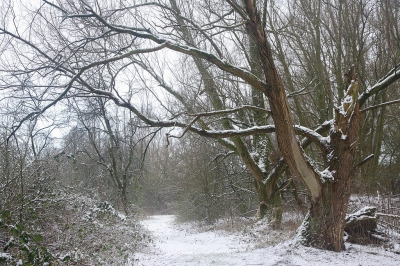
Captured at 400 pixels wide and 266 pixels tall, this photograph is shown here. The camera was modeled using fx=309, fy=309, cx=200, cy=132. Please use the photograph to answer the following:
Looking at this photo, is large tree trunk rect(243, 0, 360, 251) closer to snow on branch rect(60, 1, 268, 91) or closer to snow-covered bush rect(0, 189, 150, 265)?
snow on branch rect(60, 1, 268, 91)

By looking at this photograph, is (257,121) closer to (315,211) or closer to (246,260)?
(315,211)

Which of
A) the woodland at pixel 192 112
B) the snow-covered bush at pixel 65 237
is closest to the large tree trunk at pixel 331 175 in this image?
the woodland at pixel 192 112

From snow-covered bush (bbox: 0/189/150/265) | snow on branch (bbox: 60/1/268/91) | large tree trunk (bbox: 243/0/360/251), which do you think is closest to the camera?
snow-covered bush (bbox: 0/189/150/265)

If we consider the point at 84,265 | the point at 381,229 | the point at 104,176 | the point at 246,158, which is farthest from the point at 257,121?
the point at 104,176

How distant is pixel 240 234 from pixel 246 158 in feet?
9.24

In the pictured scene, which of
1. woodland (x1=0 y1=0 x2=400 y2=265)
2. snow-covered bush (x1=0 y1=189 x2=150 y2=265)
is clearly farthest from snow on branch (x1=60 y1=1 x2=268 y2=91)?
snow-covered bush (x1=0 y1=189 x2=150 y2=265)

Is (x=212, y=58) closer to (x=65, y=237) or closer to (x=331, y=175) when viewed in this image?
(x=331, y=175)

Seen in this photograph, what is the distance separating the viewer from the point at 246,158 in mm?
10406

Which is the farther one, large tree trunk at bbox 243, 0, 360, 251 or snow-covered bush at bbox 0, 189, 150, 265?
large tree trunk at bbox 243, 0, 360, 251

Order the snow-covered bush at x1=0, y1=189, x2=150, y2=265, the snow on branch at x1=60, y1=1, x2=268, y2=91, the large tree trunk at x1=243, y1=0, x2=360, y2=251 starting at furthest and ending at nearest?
the large tree trunk at x1=243, y1=0, x2=360, y2=251 < the snow on branch at x1=60, y1=1, x2=268, y2=91 < the snow-covered bush at x1=0, y1=189, x2=150, y2=265

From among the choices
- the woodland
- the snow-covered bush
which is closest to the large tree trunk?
the woodland

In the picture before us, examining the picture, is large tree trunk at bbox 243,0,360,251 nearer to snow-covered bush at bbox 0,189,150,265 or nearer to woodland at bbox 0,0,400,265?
woodland at bbox 0,0,400,265

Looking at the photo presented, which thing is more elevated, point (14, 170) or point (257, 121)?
point (257, 121)

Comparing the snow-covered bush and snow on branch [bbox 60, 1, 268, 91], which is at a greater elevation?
snow on branch [bbox 60, 1, 268, 91]
